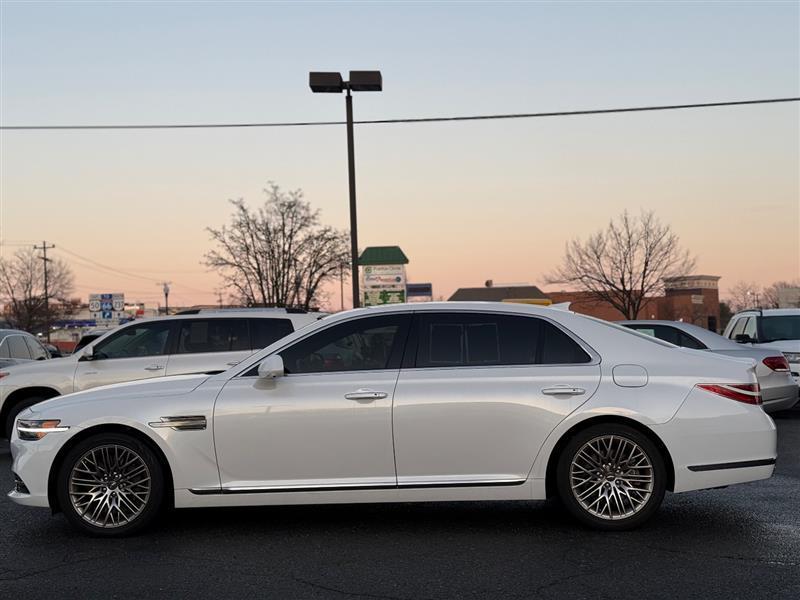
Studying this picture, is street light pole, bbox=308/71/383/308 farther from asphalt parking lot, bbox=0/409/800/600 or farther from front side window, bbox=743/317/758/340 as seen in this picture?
asphalt parking lot, bbox=0/409/800/600

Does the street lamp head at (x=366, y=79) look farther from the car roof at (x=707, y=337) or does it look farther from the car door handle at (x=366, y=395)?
the car door handle at (x=366, y=395)

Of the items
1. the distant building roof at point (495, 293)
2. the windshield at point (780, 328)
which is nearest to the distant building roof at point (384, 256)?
the windshield at point (780, 328)

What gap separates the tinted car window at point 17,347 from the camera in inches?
599

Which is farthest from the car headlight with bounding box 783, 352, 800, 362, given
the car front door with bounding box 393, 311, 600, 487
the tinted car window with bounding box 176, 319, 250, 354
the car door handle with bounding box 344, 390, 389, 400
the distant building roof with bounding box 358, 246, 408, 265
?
the distant building roof with bounding box 358, 246, 408, 265

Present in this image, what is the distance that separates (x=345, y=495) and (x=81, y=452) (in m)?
1.91

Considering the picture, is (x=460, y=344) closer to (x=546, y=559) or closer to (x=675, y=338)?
(x=546, y=559)

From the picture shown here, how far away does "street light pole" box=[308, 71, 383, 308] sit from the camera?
20438mm

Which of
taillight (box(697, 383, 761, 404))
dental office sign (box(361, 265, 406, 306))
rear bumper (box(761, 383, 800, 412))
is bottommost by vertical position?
rear bumper (box(761, 383, 800, 412))

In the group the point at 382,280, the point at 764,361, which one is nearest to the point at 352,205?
the point at 382,280

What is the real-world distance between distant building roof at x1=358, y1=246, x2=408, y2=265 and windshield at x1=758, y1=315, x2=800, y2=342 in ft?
41.6

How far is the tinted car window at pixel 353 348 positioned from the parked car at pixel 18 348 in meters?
8.97

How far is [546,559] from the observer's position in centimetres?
593

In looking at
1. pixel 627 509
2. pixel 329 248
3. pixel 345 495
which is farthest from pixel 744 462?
pixel 329 248

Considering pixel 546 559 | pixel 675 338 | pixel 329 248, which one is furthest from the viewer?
pixel 329 248
